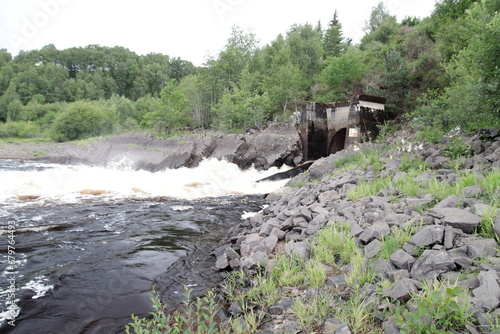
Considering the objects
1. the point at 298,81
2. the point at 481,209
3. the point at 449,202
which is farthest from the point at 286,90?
the point at 481,209

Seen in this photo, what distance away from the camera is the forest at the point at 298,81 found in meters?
7.99

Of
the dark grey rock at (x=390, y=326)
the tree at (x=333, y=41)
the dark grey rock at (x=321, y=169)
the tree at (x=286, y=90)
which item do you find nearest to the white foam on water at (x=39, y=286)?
the dark grey rock at (x=390, y=326)

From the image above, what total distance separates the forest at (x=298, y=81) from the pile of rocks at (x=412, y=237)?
2542mm

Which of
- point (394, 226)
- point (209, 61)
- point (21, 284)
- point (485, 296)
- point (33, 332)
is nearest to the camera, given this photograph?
point (485, 296)

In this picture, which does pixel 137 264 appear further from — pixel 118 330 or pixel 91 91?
pixel 91 91

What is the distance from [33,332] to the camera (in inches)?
146

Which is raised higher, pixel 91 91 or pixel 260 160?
pixel 91 91

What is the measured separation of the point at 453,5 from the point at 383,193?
29.1 metres

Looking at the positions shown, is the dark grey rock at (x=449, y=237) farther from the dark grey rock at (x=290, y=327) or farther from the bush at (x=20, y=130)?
the bush at (x=20, y=130)

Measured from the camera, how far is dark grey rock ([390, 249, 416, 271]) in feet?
Answer: 11.4

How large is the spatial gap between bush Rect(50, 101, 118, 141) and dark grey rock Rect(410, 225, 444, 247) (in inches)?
2041

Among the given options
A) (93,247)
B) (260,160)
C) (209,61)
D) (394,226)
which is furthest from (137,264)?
(209,61)

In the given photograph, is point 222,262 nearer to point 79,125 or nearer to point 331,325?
point 331,325

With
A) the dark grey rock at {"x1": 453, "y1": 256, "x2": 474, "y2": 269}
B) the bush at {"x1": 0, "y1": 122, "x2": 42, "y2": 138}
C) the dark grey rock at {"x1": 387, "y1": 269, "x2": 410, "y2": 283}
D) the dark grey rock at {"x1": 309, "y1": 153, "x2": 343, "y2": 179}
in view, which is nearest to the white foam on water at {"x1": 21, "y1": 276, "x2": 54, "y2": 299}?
the dark grey rock at {"x1": 387, "y1": 269, "x2": 410, "y2": 283}
